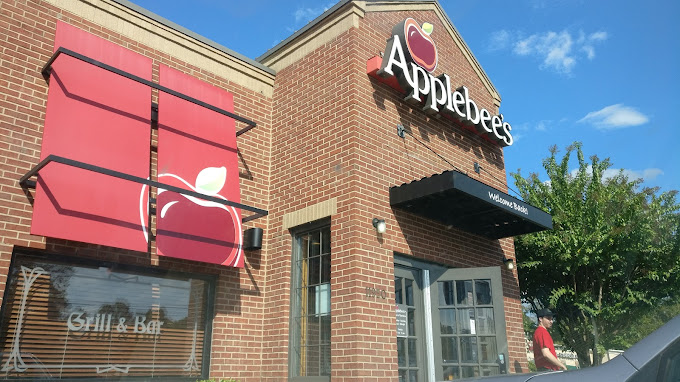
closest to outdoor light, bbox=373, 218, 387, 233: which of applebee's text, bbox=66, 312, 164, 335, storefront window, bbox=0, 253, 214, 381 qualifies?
storefront window, bbox=0, 253, 214, 381

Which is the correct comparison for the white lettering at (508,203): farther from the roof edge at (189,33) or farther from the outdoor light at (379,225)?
the roof edge at (189,33)

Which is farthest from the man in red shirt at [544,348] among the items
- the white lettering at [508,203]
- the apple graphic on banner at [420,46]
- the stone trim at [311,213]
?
the apple graphic on banner at [420,46]

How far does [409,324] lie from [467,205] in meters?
1.89

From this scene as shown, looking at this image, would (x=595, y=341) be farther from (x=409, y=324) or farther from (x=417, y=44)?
(x=417, y=44)

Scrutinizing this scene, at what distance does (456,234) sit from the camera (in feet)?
28.3

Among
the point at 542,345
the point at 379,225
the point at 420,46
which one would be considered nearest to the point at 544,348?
the point at 542,345

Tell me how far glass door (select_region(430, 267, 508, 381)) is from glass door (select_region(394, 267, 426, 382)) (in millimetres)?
215

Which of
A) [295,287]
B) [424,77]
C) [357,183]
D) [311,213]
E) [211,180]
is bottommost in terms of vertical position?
[295,287]

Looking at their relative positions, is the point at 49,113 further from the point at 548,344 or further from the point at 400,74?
the point at 548,344

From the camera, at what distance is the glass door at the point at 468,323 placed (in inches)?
299

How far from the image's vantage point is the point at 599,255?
463 inches

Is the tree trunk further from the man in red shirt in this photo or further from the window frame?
the window frame

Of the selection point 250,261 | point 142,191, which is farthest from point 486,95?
point 142,191

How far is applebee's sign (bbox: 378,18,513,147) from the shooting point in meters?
8.05
